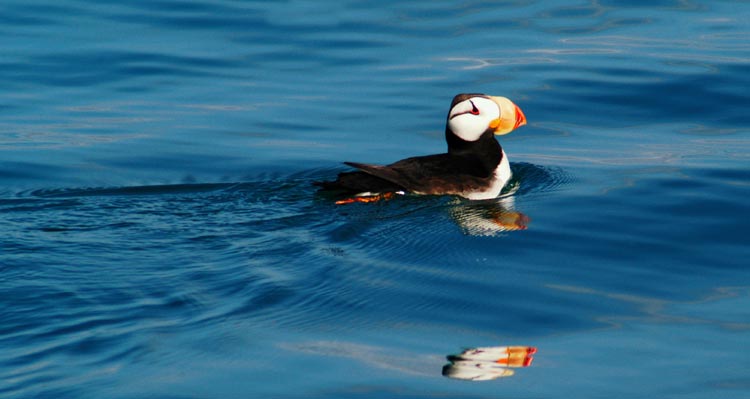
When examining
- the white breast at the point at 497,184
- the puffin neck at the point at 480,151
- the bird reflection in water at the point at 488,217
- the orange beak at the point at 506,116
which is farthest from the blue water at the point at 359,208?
the orange beak at the point at 506,116

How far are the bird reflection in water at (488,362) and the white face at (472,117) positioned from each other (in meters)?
3.33

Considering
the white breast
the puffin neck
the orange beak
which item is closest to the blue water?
the white breast

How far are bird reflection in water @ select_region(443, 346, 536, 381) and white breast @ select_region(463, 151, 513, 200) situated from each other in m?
2.95

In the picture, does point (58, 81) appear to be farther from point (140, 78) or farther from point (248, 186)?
point (248, 186)

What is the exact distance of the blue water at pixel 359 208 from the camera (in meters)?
4.83

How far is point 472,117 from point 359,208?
1196 mm

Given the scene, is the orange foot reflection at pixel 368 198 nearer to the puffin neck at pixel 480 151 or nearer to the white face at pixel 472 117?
the puffin neck at pixel 480 151

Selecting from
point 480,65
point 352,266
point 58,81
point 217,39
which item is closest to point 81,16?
point 217,39

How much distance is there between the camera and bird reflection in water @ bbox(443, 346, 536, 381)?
467 centimetres

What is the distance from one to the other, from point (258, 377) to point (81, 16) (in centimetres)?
1045

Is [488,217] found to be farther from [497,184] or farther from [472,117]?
[472,117]

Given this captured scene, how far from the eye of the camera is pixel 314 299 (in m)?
5.58

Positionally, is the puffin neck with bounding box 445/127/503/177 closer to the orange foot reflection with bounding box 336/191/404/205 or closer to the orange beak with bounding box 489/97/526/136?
the orange beak with bounding box 489/97/526/136

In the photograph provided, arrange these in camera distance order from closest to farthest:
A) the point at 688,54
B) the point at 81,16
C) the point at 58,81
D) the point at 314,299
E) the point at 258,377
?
the point at 258,377 < the point at 314,299 < the point at 58,81 < the point at 688,54 < the point at 81,16
